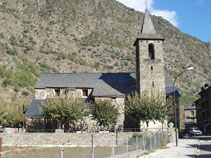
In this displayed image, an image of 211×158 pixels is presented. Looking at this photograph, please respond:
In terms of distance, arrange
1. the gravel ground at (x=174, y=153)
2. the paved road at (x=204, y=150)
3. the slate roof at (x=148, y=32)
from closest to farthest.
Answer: the gravel ground at (x=174, y=153)
the paved road at (x=204, y=150)
the slate roof at (x=148, y=32)

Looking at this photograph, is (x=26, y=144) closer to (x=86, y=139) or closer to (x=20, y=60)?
(x=86, y=139)

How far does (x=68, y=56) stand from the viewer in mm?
98812

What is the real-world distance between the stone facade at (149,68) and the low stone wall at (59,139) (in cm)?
1054

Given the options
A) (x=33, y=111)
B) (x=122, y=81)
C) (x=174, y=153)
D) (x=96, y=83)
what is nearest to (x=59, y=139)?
(x=33, y=111)

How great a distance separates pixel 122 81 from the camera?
46.3m

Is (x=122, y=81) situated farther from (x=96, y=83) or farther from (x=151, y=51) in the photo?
(x=151, y=51)

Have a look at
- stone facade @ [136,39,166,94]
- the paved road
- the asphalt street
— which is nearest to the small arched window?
stone facade @ [136,39,166,94]

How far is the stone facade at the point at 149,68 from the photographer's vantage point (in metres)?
40.7

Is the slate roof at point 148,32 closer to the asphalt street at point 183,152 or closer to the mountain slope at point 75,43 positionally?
the asphalt street at point 183,152

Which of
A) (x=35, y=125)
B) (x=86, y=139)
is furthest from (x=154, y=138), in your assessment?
(x=35, y=125)

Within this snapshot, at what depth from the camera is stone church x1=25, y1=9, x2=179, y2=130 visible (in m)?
41.0

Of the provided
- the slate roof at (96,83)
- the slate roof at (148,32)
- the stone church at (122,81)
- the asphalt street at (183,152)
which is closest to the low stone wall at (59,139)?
the stone church at (122,81)

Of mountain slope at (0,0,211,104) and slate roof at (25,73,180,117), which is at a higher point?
mountain slope at (0,0,211,104)

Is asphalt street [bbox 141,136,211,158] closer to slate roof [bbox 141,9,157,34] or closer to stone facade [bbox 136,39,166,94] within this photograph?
stone facade [bbox 136,39,166,94]
